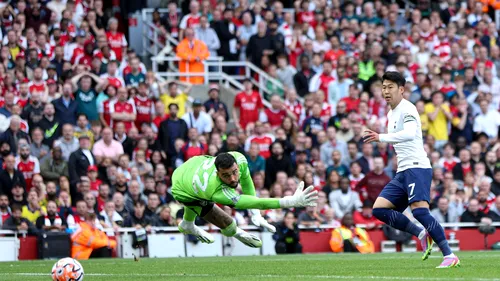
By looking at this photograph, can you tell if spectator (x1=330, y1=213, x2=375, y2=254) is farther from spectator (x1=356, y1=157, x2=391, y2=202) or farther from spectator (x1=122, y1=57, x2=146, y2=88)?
spectator (x1=122, y1=57, x2=146, y2=88)

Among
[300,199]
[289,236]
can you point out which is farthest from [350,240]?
[300,199]

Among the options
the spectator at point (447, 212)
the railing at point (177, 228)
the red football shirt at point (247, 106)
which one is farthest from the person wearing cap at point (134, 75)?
the spectator at point (447, 212)

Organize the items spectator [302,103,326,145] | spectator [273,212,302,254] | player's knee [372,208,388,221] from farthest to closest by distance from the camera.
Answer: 1. spectator [302,103,326,145]
2. spectator [273,212,302,254]
3. player's knee [372,208,388,221]

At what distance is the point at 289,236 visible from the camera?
2141cm

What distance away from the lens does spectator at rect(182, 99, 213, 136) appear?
23.4m

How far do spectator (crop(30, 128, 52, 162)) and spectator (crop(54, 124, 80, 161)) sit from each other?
25 centimetres

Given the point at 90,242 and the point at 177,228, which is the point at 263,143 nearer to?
the point at 177,228

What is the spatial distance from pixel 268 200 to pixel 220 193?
2.20 feet

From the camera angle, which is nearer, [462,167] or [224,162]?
[224,162]

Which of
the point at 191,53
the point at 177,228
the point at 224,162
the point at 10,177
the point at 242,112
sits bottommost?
the point at 177,228


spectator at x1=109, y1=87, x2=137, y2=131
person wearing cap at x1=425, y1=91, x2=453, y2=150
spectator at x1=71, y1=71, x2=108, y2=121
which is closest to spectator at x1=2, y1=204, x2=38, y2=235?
spectator at x1=71, y1=71, x2=108, y2=121

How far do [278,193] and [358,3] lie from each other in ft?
25.5

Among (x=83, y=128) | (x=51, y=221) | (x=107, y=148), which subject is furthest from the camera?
(x=83, y=128)

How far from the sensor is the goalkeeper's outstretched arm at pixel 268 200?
41.0ft
